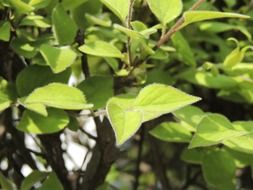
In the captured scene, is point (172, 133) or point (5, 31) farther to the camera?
point (172, 133)

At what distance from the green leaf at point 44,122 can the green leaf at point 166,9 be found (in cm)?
16

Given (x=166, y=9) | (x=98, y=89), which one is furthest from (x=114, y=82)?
(x=166, y=9)

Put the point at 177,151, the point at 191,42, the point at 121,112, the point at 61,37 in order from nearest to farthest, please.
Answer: the point at 121,112
the point at 61,37
the point at 191,42
the point at 177,151

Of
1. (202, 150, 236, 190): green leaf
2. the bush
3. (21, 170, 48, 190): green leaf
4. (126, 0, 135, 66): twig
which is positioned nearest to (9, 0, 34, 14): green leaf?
the bush

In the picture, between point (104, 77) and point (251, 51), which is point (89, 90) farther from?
point (251, 51)

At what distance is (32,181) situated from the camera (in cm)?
81

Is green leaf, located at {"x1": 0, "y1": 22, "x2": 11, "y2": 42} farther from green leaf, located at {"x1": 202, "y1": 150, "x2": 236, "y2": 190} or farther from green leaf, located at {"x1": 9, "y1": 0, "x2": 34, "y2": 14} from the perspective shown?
green leaf, located at {"x1": 202, "y1": 150, "x2": 236, "y2": 190}

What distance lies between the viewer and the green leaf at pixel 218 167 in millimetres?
852

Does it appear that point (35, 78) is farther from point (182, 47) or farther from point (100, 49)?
point (182, 47)

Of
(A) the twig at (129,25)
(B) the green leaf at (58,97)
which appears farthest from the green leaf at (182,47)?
(B) the green leaf at (58,97)

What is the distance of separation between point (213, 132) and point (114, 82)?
0.18m

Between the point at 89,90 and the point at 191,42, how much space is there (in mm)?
315

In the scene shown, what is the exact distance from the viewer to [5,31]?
709 millimetres

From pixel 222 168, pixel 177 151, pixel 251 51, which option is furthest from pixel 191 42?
pixel 177 151
